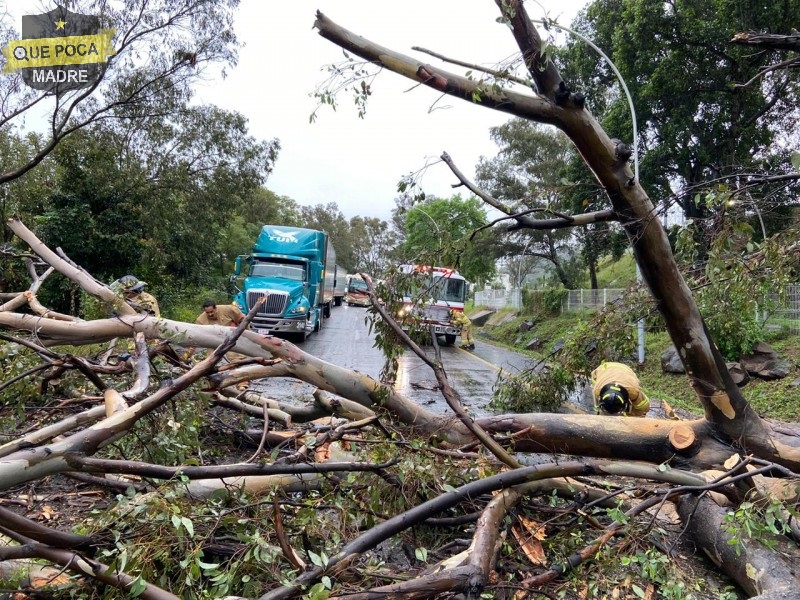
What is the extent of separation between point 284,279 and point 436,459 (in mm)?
12926

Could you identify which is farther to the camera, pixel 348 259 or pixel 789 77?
pixel 348 259

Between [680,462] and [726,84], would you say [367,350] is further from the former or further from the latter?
[726,84]

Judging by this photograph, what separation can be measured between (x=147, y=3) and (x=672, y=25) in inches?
537

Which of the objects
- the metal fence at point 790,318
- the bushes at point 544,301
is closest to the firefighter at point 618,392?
the metal fence at point 790,318

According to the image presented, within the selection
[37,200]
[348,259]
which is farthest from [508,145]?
[348,259]

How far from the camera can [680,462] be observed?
12.9 feet

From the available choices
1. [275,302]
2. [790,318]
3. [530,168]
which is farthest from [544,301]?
[275,302]

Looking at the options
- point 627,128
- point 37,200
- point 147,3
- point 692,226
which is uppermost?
point 147,3

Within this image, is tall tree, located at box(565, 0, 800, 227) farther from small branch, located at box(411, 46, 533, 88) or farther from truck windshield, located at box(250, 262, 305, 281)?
small branch, located at box(411, 46, 533, 88)

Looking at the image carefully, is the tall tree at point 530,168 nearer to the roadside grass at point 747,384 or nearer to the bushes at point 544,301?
the bushes at point 544,301

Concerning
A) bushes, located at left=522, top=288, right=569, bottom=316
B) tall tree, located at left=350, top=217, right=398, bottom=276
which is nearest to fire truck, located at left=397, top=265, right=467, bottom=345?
bushes, located at left=522, top=288, right=569, bottom=316

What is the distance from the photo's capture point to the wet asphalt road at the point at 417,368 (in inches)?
297

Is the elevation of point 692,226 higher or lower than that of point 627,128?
lower

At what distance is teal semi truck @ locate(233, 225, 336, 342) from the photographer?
48.5 ft
